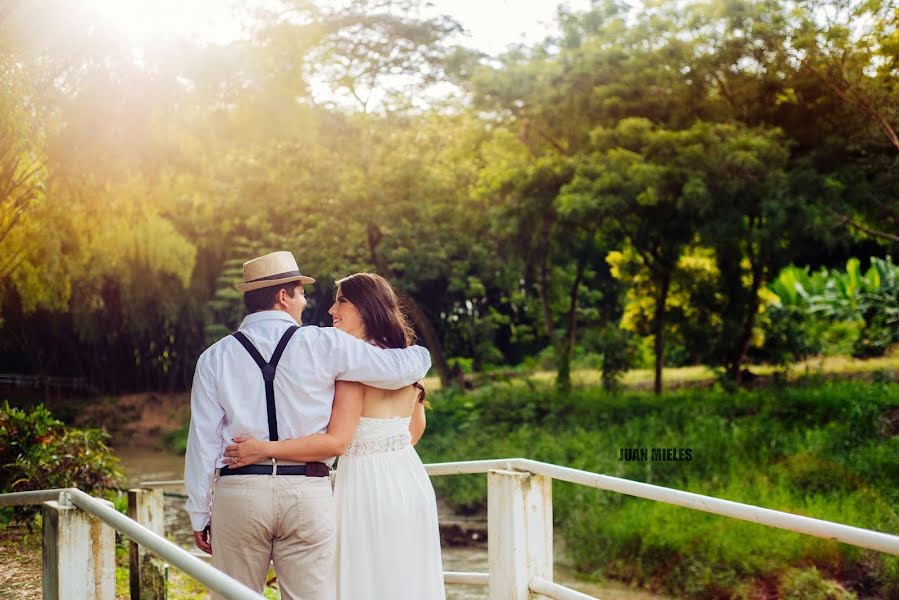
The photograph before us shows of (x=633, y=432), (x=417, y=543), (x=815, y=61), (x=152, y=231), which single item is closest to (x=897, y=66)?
(x=815, y=61)

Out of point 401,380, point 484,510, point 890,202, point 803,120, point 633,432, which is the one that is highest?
point 803,120

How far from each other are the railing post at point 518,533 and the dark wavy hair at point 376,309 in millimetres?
686

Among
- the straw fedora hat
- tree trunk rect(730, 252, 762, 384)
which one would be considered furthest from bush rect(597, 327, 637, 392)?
the straw fedora hat

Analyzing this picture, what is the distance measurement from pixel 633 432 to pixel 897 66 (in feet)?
16.3

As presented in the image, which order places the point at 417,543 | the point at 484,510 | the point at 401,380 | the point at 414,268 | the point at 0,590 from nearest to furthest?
the point at 401,380
the point at 417,543
the point at 0,590
the point at 484,510
the point at 414,268

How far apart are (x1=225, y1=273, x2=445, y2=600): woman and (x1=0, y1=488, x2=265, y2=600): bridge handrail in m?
0.67

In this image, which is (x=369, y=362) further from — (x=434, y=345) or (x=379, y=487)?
(x=434, y=345)

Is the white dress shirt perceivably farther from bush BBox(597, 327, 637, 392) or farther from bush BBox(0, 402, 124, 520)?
bush BBox(597, 327, 637, 392)

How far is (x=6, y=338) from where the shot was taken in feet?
60.5

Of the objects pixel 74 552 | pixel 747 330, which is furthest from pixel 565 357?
pixel 74 552

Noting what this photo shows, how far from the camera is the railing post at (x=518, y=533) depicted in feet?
11.1

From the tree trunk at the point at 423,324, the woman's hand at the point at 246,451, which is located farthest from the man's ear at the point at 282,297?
the tree trunk at the point at 423,324

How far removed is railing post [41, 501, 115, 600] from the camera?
300 cm

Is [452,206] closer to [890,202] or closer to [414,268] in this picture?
[414,268]
